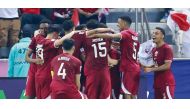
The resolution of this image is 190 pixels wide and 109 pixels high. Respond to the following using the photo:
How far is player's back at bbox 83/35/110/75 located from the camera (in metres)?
13.1

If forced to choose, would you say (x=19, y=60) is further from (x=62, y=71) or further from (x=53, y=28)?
(x=62, y=71)

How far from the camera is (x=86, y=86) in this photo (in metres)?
13.4

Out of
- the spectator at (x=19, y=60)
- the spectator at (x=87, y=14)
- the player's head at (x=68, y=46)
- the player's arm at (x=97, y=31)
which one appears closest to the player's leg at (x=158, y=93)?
the player's arm at (x=97, y=31)

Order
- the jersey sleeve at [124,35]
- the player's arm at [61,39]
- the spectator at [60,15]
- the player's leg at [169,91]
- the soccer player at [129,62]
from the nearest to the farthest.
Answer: the player's arm at [61,39]
the jersey sleeve at [124,35]
the soccer player at [129,62]
the player's leg at [169,91]
the spectator at [60,15]

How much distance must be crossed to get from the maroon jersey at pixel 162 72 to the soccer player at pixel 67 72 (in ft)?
5.90

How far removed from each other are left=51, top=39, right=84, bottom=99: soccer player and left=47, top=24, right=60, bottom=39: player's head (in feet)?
3.00

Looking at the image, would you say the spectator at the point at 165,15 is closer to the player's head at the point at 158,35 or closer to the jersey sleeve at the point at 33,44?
the player's head at the point at 158,35

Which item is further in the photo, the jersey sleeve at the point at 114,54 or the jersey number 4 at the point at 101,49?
the jersey sleeve at the point at 114,54

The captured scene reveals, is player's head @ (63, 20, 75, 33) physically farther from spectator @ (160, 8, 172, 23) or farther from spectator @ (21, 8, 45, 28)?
spectator @ (160, 8, 172, 23)

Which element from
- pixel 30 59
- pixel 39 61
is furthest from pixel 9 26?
pixel 39 61

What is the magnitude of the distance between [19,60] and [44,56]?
108 cm

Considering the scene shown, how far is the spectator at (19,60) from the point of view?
1430 cm

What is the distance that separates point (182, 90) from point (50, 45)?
280 cm

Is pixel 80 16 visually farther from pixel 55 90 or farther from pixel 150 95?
pixel 55 90
